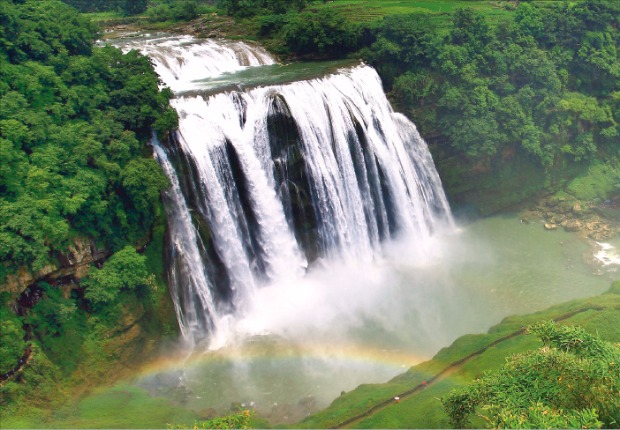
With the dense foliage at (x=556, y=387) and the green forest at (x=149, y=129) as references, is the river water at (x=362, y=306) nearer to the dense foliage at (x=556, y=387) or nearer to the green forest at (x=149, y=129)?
the green forest at (x=149, y=129)

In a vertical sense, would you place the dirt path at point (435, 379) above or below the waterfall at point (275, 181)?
below

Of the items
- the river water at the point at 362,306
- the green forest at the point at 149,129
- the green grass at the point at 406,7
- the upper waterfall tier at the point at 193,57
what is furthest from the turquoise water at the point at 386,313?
the green grass at the point at 406,7

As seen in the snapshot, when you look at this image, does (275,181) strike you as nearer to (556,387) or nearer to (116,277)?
(116,277)

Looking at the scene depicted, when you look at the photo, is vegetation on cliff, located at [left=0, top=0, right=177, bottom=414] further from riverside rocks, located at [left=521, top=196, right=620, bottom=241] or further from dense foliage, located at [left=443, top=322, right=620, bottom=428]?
riverside rocks, located at [left=521, top=196, right=620, bottom=241]

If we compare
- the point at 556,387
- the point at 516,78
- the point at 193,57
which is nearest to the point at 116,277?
the point at 556,387

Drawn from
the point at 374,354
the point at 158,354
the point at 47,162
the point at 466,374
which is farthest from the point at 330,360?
the point at 47,162

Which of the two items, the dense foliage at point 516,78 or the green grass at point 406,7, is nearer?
the dense foliage at point 516,78
